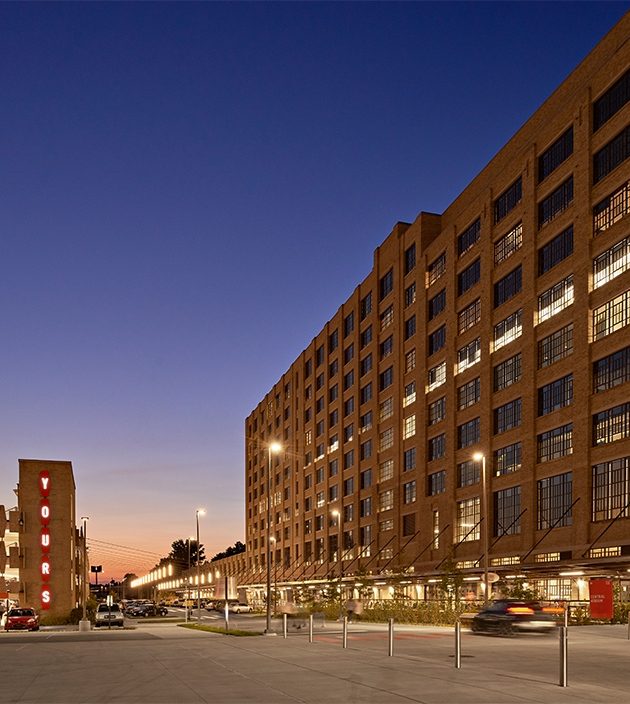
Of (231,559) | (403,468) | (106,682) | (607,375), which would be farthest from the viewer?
(231,559)

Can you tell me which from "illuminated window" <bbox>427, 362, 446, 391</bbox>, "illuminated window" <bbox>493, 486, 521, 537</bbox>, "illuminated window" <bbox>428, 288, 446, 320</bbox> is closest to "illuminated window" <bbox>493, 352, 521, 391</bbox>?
"illuminated window" <bbox>493, 486, 521, 537</bbox>

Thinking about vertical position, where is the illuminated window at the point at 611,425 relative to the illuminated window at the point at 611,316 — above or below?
below

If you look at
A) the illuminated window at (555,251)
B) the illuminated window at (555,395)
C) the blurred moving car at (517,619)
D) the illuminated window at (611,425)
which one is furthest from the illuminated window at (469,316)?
the blurred moving car at (517,619)

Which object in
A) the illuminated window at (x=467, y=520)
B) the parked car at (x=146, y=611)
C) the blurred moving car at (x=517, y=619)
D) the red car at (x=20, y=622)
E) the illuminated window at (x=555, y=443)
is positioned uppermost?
the illuminated window at (x=555, y=443)

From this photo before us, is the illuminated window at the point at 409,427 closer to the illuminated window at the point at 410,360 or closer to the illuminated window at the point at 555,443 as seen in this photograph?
the illuminated window at the point at 410,360

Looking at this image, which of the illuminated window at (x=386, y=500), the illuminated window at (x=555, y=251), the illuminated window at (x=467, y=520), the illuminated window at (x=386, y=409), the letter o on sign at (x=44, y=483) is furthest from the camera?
the letter o on sign at (x=44, y=483)

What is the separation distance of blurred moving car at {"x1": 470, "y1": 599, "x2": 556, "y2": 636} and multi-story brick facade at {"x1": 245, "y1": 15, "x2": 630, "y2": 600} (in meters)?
13.3

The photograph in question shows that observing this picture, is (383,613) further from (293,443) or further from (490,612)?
(293,443)

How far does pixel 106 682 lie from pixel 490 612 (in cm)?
1789

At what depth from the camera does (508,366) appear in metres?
60.4

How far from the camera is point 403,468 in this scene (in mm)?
79375

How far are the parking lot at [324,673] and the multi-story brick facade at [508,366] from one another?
21.1m

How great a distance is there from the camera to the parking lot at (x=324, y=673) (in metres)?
14.9


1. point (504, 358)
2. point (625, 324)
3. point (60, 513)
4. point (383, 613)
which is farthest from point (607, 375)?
point (60, 513)
